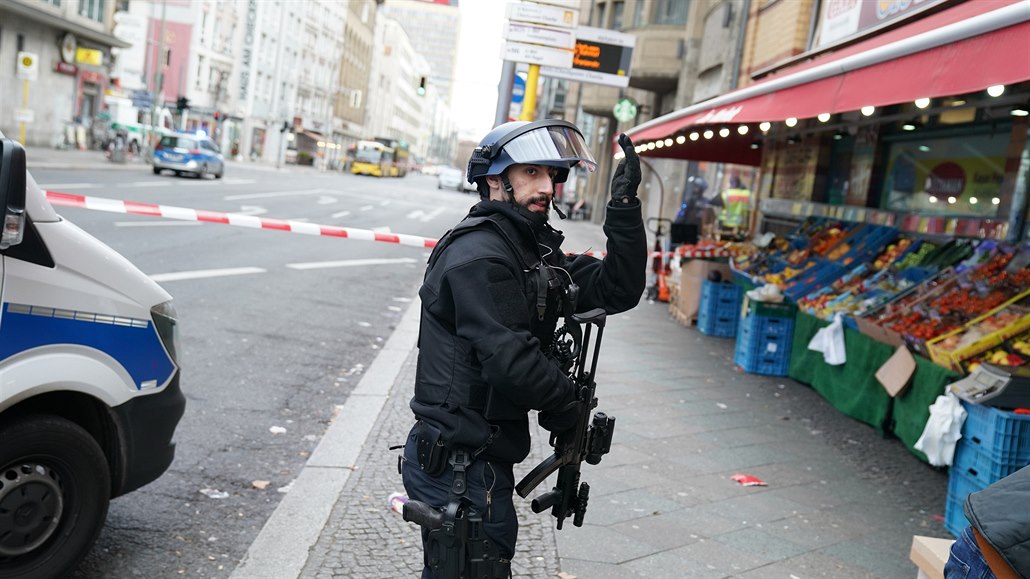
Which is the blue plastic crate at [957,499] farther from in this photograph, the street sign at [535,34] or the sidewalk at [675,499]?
the street sign at [535,34]

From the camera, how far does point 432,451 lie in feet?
8.08

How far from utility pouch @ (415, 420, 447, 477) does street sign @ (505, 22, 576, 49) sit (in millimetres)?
7346

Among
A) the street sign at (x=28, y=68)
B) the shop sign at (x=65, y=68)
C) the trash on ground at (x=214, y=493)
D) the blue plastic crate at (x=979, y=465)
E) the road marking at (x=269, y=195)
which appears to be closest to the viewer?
the trash on ground at (x=214, y=493)

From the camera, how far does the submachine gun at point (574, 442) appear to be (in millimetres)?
2727

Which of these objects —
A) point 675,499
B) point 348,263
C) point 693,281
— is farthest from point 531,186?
point 348,263

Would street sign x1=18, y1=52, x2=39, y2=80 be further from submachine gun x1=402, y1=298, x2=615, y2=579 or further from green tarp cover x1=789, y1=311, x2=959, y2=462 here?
submachine gun x1=402, y1=298, x2=615, y2=579

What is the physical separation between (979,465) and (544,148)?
352cm

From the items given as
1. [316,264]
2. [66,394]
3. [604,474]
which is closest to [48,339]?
[66,394]

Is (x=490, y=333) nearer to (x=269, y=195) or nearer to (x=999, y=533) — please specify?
(x=999, y=533)

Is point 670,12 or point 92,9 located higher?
point 670,12

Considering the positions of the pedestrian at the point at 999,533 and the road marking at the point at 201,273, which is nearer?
the pedestrian at the point at 999,533

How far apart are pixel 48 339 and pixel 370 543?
1626 millimetres

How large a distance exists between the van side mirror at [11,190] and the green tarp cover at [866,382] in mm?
5213

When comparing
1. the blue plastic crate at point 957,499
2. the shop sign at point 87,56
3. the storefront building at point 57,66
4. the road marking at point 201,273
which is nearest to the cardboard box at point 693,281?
the road marking at point 201,273
